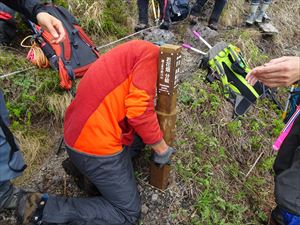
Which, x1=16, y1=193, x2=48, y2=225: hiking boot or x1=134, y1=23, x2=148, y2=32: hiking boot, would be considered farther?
x1=134, y1=23, x2=148, y2=32: hiking boot

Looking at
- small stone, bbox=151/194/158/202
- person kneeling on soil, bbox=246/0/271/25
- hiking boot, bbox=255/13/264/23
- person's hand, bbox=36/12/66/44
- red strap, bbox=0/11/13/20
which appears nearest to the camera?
person's hand, bbox=36/12/66/44

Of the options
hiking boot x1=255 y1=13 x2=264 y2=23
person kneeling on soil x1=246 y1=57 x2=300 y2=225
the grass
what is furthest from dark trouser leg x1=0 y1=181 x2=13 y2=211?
hiking boot x1=255 y1=13 x2=264 y2=23

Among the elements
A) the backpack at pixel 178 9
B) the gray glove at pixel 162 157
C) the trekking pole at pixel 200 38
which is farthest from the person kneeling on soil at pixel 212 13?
the gray glove at pixel 162 157

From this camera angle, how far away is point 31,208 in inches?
99.7

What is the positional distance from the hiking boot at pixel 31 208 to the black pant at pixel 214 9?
4.84 m

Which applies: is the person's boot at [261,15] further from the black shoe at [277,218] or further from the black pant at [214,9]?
the black shoe at [277,218]

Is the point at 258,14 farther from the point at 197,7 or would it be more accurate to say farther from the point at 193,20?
the point at 193,20

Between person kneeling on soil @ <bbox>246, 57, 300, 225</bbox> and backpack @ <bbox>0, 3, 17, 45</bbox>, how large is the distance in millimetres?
3354

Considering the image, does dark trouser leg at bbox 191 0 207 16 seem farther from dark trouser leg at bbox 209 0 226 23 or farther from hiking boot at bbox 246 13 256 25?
hiking boot at bbox 246 13 256 25

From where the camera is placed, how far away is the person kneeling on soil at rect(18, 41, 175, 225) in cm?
240

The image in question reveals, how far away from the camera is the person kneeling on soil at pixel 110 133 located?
2396 millimetres

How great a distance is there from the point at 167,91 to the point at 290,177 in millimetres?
1176

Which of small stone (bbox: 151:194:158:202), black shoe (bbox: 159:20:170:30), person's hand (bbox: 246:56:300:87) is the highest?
person's hand (bbox: 246:56:300:87)

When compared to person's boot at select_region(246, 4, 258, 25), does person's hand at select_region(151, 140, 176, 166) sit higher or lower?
higher
